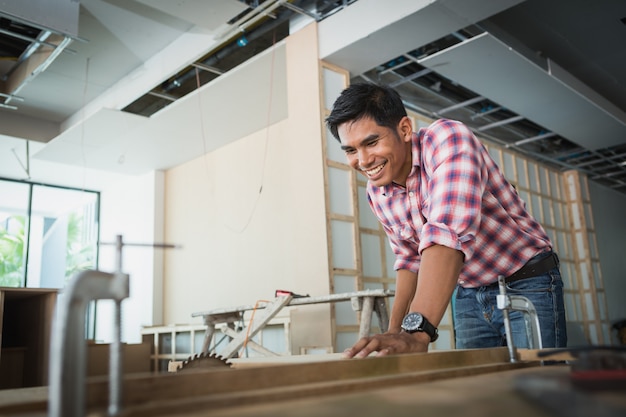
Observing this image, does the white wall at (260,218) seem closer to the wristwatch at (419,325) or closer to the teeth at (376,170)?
the teeth at (376,170)

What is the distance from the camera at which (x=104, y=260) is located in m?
8.73

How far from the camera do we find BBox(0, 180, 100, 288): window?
27.4 ft

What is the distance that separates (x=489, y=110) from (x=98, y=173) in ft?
17.5

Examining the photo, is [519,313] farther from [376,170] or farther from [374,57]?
[374,57]

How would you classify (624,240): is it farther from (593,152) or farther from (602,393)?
(602,393)

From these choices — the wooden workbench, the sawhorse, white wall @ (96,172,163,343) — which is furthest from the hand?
white wall @ (96,172,163,343)

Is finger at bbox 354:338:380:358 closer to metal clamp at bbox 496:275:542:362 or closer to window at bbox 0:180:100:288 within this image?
metal clamp at bbox 496:275:542:362

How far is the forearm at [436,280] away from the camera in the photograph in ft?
4.07

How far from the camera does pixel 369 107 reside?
1.53 meters

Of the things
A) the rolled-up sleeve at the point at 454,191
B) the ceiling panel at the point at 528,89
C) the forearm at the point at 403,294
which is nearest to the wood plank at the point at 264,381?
the rolled-up sleeve at the point at 454,191

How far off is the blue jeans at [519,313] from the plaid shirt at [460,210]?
1.7 inches

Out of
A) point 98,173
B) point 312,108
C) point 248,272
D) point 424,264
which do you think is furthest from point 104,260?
point 424,264

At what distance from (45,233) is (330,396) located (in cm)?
932

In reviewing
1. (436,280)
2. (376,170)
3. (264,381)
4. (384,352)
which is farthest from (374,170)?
(264,381)
